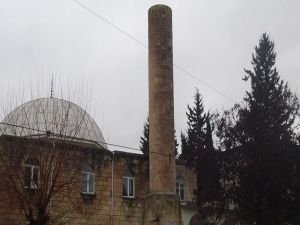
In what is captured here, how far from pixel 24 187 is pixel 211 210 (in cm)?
1021

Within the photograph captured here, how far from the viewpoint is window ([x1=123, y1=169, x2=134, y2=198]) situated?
77.6 ft

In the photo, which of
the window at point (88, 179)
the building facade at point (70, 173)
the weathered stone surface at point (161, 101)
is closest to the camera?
the building facade at point (70, 173)

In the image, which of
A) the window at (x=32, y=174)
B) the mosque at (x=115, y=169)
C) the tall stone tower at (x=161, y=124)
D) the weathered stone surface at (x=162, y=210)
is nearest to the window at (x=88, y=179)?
the mosque at (x=115, y=169)

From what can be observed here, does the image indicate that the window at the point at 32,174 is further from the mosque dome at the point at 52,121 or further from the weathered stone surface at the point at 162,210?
the weathered stone surface at the point at 162,210

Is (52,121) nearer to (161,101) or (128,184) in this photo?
(161,101)

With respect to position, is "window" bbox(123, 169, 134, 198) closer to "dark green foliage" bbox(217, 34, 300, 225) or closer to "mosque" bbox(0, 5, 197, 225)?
"mosque" bbox(0, 5, 197, 225)

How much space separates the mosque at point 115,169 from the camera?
17.5 meters

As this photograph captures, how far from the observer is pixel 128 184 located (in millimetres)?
23844

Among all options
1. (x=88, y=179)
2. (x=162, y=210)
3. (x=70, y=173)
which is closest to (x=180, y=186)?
(x=88, y=179)

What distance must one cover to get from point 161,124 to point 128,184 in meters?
3.72

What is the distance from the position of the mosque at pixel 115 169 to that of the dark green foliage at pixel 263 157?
8.33 feet

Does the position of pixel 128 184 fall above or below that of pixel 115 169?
below

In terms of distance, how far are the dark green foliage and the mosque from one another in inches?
100.0

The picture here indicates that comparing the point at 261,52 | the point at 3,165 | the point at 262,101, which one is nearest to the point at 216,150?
the point at 262,101
